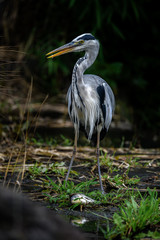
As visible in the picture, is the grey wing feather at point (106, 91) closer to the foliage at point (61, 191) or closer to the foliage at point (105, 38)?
the foliage at point (61, 191)

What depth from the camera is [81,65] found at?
3.88 metres

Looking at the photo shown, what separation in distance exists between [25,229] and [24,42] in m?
7.81

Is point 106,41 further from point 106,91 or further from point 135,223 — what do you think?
point 135,223

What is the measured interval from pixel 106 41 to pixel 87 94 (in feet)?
19.0

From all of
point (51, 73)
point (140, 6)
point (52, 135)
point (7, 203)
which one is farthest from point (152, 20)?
point (7, 203)

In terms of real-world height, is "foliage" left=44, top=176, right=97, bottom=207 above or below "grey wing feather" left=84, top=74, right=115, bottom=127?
below

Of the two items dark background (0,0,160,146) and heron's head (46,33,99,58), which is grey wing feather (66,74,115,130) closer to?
heron's head (46,33,99,58)

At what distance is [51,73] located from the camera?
901 centimetres

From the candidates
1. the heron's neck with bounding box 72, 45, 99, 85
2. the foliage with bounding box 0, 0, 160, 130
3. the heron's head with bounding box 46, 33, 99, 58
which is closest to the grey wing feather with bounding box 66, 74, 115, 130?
the heron's neck with bounding box 72, 45, 99, 85

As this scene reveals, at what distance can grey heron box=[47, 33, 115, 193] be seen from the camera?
3.87 m

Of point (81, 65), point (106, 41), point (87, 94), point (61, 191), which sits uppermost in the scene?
point (106, 41)

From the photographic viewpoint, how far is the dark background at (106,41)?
837 centimetres

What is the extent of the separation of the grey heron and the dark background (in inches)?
138

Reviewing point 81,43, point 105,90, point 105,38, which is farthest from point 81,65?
point 105,38
